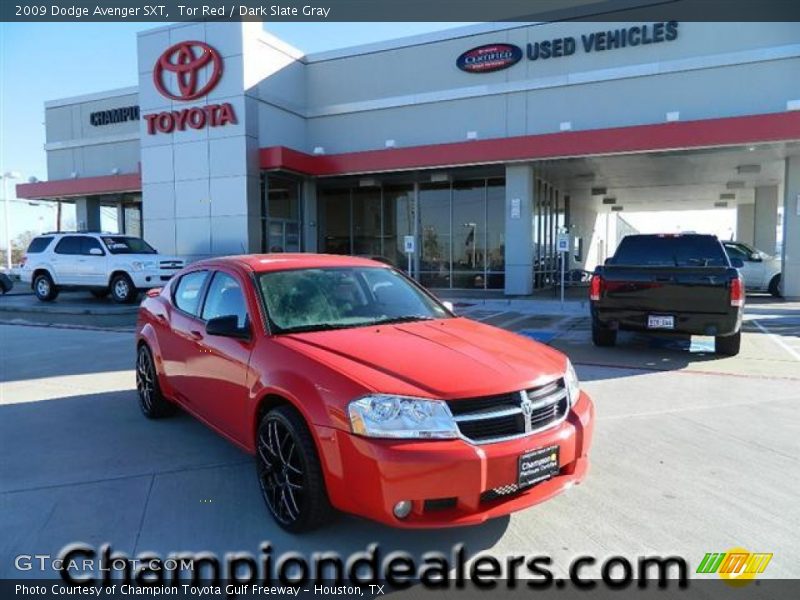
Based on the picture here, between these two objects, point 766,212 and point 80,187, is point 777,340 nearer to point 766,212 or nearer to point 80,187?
point 766,212

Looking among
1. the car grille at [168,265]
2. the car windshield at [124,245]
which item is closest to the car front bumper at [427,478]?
the car grille at [168,265]

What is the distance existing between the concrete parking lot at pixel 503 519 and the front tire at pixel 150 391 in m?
0.14

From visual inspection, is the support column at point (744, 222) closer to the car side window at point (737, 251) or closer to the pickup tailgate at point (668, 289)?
the car side window at point (737, 251)

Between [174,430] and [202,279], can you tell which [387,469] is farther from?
[174,430]

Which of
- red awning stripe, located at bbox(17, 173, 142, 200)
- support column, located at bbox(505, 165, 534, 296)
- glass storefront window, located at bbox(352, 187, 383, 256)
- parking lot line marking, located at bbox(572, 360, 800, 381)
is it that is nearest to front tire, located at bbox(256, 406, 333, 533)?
parking lot line marking, located at bbox(572, 360, 800, 381)

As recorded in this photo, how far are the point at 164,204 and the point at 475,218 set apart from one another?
11086 millimetres

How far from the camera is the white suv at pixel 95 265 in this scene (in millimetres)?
16016

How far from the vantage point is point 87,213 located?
27.5 m

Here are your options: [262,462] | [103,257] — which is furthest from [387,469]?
[103,257]

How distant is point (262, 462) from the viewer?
3.75 meters

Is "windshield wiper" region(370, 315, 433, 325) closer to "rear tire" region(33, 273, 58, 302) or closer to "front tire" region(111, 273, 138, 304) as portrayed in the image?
"front tire" region(111, 273, 138, 304)

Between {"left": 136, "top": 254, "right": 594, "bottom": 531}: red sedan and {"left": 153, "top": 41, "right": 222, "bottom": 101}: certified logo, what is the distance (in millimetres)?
17506

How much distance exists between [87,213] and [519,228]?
19.8 m

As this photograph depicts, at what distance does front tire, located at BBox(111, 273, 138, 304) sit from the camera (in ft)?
52.6
